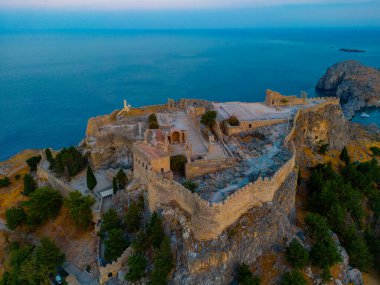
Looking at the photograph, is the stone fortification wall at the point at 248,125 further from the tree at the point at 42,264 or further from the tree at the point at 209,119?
the tree at the point at 42,264

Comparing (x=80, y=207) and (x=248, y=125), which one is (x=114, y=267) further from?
(x=248, y=125)

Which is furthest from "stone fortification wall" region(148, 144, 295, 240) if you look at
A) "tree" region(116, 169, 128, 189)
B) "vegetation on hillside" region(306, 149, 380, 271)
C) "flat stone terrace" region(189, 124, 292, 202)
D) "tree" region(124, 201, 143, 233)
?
"vegetation on hillside" region(306, 149, 380, 271)

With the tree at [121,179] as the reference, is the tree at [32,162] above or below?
below

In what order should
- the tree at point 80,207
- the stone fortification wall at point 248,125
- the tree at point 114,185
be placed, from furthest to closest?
the stone fortification wall at point 248,125
the tree at point 114,185
the tree at point 80,207

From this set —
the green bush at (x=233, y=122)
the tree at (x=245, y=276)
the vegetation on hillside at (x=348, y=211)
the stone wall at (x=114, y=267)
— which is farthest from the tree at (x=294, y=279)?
the green bush at (x=233, y=122)

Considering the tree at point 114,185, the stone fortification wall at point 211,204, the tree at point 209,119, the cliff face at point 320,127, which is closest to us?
the stone fortification wall at point 211,204

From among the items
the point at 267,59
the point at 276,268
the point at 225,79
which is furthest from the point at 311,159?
the point at 267,59
